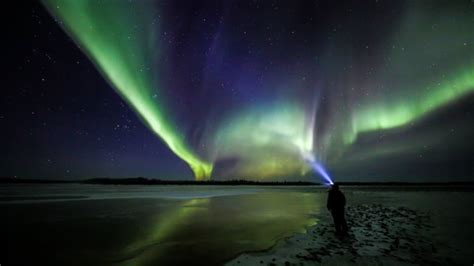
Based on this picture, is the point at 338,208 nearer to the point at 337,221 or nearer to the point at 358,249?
the point at 337,221

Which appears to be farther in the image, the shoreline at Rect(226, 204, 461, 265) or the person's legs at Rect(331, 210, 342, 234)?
the person's legs at Rect(331, 210, 342, 234)

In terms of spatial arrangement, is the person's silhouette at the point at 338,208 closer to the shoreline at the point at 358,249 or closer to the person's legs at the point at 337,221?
the person's legs at the point at 337,221

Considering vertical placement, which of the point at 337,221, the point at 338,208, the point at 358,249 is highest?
the point at 338,208

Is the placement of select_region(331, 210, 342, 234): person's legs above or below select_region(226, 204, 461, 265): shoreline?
above

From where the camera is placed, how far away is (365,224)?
15719 mm

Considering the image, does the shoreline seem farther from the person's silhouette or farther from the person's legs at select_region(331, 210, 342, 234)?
the person's silhouette

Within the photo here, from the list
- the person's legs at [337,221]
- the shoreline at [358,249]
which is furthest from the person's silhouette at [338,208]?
the shoreline at [358,249]

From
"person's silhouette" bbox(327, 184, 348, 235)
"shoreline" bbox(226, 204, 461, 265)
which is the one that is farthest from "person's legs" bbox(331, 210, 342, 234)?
"shoreline" bbox(226, 204, 461, 265)

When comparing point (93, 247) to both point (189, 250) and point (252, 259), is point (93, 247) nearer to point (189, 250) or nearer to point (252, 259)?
point (189, 250)

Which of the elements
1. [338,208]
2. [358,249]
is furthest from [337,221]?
[358,249]

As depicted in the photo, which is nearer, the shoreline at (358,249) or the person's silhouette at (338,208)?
the shoreline at (358,249)

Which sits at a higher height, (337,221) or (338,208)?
(338,208)

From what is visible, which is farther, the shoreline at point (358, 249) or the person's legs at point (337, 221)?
the person's legs at point (337, 221)

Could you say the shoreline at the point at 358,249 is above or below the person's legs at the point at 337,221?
below
